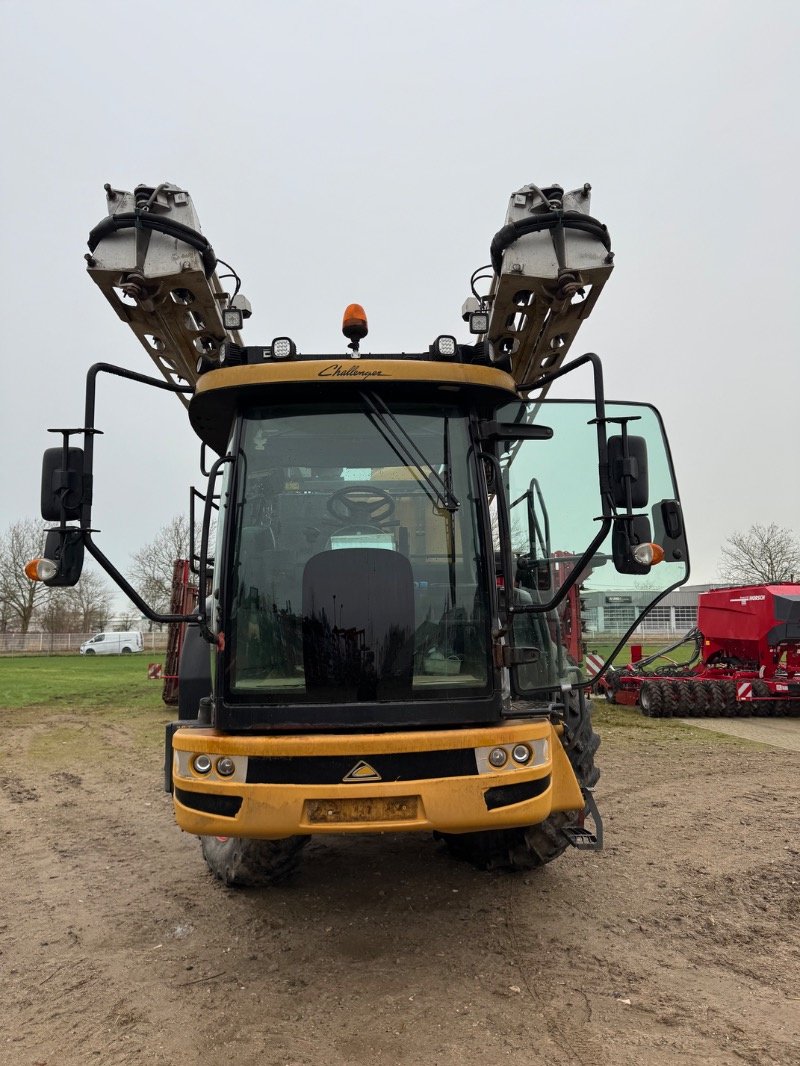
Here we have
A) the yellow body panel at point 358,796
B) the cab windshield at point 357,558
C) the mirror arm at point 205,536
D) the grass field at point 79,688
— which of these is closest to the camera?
the yellow body panel at point 358,796

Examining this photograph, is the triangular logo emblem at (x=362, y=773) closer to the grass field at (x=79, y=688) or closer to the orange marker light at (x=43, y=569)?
the orange marker light at (x=43, y=569)

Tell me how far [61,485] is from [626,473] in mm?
2484

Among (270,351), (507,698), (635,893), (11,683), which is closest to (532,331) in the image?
(270,351)

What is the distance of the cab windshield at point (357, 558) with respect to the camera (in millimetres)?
3400

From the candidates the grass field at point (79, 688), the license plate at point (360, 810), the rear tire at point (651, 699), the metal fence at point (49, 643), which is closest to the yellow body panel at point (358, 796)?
the license plate at point (360, 810)

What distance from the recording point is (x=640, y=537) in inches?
136

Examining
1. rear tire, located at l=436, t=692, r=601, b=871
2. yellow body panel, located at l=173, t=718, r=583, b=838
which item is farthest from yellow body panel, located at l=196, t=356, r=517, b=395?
rear tire, located at l=436, t=692, r=601, b=871

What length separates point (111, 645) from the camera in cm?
4034

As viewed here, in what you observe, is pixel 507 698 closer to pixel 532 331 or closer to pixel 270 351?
pixel 270 351

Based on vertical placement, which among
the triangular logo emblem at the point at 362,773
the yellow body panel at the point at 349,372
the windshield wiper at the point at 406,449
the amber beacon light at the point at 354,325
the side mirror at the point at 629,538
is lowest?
the triangular logo emblem at the point at 362,773

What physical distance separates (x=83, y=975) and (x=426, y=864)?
2.13 meters

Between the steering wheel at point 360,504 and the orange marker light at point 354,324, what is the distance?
97 cm

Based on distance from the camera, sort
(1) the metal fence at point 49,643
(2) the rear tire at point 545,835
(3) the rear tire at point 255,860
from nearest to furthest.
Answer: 1. (2) the rear tire at point 545,835
2. (3) the rear tire at point 255,860
3. (1) the metal fence at point 49,643

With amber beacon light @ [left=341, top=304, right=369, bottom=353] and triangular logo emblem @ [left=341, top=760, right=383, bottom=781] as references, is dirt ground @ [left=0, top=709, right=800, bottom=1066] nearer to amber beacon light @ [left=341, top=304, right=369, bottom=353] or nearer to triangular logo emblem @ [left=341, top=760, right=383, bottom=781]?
triangular logo emblem @ [left=341, top=760, right=383, bottom=781]
